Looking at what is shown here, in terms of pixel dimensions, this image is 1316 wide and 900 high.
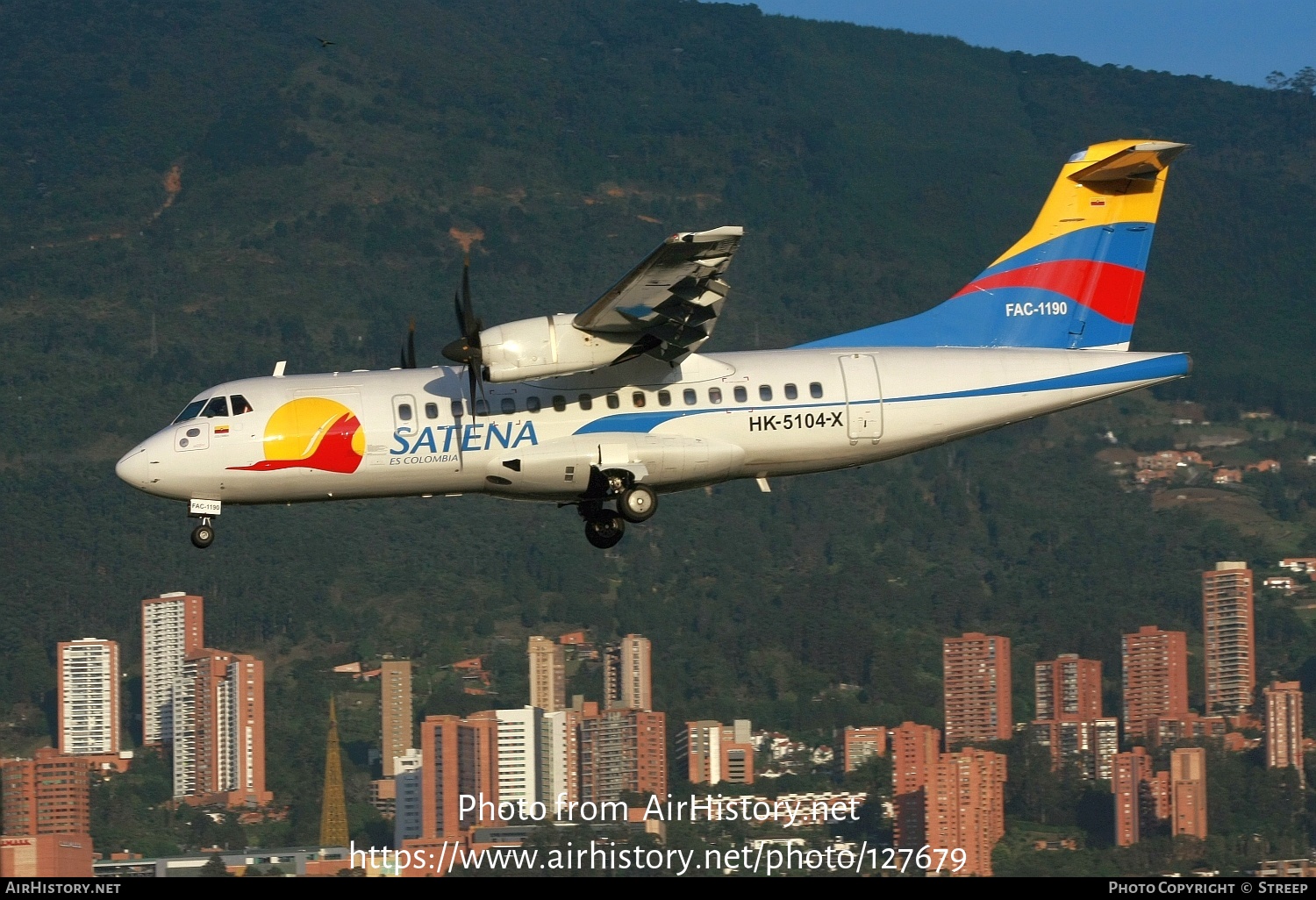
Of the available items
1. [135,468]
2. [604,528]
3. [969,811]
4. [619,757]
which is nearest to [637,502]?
[604,528]

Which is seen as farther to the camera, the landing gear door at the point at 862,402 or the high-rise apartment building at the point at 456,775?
the high-rise apartment building at the point at 456,775

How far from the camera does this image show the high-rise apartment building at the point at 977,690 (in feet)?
479

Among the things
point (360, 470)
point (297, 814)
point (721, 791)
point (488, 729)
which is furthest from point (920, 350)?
point (297, 814)

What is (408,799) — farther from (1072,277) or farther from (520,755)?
(1072,277)

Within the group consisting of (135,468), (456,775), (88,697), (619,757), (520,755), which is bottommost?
(456,775)

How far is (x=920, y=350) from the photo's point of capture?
3172 centimetres

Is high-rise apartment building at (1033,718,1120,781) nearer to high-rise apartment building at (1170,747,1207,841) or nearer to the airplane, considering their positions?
high-rise apartment building at (1170,747,1207,841)

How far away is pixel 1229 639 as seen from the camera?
171 m

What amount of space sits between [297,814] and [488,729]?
23641 millimetres

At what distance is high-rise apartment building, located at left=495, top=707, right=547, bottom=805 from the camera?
4173 inches

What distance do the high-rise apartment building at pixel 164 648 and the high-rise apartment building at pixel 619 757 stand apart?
43.2 m

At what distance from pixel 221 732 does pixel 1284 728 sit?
7575 centimetres

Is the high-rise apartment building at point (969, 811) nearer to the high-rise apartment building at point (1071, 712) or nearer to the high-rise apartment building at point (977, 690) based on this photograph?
the high-rise apartment building at point (1071, 712)

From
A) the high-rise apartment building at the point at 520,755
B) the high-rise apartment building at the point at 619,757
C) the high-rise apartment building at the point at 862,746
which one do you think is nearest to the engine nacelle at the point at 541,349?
the high-rise apartment building at the point at 520,755
